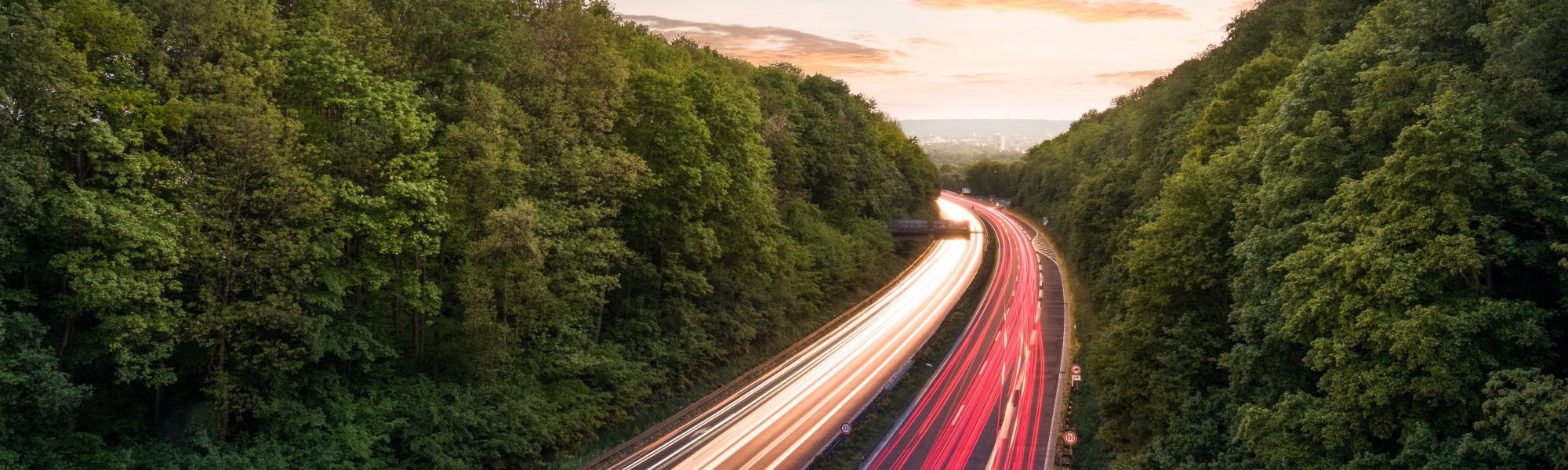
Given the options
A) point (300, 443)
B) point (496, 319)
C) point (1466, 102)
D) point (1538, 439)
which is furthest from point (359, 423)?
point (1466, 102)

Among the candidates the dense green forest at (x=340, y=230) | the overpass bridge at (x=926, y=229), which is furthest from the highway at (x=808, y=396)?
the overpass bridge at (x=926, y=229)

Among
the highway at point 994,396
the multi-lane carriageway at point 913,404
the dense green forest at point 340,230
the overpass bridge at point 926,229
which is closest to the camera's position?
the dense green forest at point 340,230

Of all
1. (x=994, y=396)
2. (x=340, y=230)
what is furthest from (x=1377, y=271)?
(x=340, y=230)

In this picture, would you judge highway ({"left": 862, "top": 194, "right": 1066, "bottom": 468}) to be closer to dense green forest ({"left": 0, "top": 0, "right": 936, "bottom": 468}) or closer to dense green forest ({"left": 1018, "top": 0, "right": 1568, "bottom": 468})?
dense green forest ({"left": 1018, "top": 0, "right": 1568, "bottom": 468})

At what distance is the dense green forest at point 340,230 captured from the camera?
65.9 feet

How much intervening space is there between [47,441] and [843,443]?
26.4m

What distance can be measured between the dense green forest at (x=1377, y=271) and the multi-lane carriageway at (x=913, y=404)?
22.5 ft

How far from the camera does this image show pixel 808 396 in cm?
4269

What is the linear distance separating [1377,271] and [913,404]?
2560 cm

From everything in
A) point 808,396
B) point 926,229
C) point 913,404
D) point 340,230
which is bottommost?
point 913,404

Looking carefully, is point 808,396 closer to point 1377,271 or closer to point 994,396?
point 994,396

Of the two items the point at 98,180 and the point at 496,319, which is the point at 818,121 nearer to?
the point at 496,319

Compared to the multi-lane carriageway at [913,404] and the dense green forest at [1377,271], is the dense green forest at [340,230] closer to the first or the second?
the multi-lane carriageway at [913,404]

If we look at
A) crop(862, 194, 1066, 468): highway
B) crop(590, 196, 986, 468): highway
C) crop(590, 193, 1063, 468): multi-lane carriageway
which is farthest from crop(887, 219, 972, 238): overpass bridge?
crop(590, 196, 986, 468): highway
